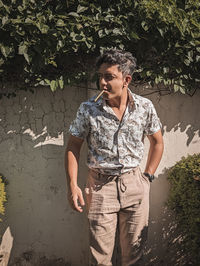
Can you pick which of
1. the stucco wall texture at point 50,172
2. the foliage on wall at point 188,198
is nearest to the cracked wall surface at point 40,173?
the stucco wall texture at point 50,172

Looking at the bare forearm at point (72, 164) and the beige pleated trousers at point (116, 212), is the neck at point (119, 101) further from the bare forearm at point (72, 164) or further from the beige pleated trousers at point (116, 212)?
the beige pleated trousers at point (116, 212)

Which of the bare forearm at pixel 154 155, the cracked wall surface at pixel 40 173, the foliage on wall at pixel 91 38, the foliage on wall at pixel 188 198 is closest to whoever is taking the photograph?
the foliage on wall at pixel 91 38

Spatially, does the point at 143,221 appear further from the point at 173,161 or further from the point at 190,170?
the point at 173,161

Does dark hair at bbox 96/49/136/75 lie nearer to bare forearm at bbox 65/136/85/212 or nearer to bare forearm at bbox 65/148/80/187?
bare forearm at bbox 65/136/85/212

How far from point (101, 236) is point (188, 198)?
1149mm

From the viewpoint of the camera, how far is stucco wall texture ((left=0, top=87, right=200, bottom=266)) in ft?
10.8

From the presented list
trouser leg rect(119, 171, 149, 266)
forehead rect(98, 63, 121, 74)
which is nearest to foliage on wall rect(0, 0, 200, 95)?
forehead rect(98, 63, 121, 74)

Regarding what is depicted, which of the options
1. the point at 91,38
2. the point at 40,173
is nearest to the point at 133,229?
the point at 40,173

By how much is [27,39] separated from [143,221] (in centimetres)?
194

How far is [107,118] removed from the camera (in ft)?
8.29

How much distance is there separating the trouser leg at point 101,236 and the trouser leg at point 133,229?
0.40ft

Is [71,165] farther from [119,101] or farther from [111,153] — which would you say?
[119,101]

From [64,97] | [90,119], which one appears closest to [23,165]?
[64,97]

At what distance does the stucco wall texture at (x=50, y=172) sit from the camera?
3303mm
